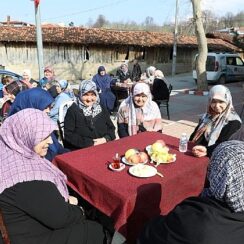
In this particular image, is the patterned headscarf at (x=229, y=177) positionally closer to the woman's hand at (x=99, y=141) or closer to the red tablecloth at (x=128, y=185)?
the red tablecloth at (x=128, y=185)

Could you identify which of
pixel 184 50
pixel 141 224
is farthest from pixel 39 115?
pixel 184 50

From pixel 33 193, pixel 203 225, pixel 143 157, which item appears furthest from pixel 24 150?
pixel 203 225

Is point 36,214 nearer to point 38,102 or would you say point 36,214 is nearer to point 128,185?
point 128,185

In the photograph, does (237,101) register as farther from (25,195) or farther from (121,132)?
(25,195)

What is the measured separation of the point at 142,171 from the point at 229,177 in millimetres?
1115

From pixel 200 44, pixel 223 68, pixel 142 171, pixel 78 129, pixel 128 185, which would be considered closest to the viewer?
pixel 128 185

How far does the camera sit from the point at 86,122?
171 inches

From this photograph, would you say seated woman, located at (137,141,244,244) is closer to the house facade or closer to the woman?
the woman

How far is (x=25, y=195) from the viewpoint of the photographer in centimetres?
212

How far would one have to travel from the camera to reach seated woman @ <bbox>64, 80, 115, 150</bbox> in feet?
14.1

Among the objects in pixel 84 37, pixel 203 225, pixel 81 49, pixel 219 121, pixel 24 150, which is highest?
pixel 84 37

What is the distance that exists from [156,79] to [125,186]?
6.74 m

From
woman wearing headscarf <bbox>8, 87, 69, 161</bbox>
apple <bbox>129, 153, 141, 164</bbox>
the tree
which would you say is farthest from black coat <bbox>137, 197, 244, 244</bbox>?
the tree

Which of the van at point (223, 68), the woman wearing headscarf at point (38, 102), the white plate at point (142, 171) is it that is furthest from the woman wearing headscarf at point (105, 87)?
the van at point (223, 68)
